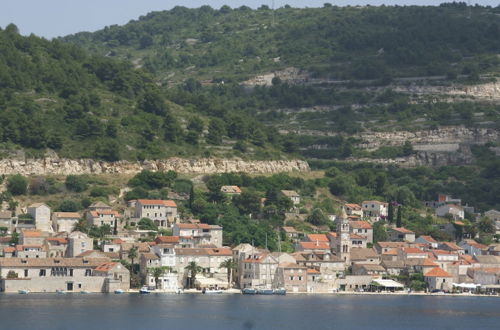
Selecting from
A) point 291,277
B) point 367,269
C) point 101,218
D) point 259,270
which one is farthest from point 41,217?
point 367,269

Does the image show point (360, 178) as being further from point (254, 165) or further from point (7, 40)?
point (7, 40)

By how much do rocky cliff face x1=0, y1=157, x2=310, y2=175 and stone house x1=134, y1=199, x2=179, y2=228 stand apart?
12.5 m

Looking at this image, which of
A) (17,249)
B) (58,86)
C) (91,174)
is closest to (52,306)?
(17,249)

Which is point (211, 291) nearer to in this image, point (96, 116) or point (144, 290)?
point (144, 290)

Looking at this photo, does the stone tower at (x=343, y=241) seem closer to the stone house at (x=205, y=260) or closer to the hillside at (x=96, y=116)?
the stone house at (x=205, y=260)

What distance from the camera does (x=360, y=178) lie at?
16812 centimetres

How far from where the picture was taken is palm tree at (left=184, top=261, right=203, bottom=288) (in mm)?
120188

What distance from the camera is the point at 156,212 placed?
13400 cm

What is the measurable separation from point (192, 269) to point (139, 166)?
3115 centimetres

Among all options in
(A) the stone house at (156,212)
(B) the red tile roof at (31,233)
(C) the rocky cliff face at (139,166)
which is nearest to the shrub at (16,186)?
(C) the rocky cliff face at (139,166)

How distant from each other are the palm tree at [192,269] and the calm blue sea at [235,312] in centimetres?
255

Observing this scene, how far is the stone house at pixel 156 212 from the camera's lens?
13362cm

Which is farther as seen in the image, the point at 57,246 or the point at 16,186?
the point at 16,186

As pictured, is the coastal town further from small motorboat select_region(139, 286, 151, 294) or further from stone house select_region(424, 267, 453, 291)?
small motorboat select_region(139, 286, 151, 294)
